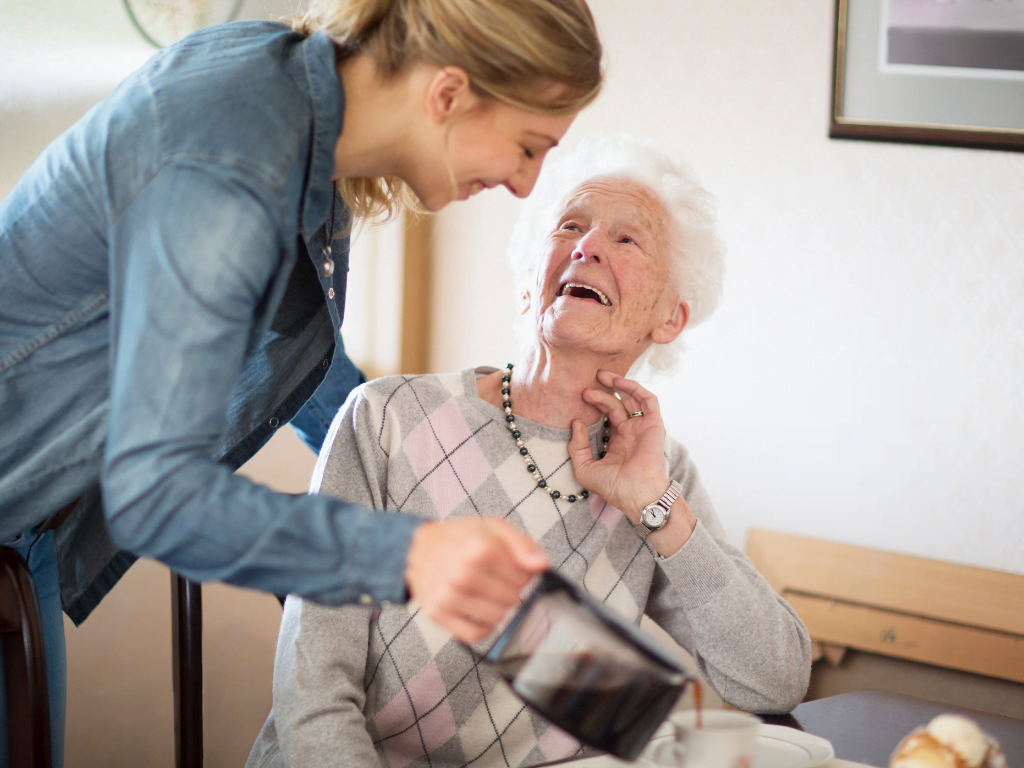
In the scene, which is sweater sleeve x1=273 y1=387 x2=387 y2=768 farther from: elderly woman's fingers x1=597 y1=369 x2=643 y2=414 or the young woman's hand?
the young woman's hand

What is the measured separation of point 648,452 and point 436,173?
23.8 inches

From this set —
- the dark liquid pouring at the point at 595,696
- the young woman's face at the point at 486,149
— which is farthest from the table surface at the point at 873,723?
the young woman's face at the point at 486,149

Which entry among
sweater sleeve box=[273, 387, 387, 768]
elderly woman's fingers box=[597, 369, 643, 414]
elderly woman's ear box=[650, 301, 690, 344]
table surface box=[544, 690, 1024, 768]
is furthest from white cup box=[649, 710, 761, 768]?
elderly woman's ear box=[650, 301, 690, 344]

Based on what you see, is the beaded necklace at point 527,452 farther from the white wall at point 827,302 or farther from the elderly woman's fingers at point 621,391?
the white wall at point 827,302

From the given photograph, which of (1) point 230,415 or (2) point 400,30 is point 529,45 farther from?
(1) point 230,415

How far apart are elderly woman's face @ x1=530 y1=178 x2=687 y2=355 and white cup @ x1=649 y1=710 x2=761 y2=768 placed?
673mm

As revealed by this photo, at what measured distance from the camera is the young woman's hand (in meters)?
0.55

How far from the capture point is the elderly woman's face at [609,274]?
1310mm

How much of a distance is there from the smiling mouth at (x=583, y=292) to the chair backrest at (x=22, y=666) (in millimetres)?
815

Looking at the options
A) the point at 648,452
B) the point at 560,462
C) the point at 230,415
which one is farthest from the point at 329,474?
the point at 648,452

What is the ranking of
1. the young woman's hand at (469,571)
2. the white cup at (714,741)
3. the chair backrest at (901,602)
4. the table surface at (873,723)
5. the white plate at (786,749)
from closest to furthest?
the young woman's hand at (469,571) → the white cup at (714,741) → the white plate at (786,749) → the table surface at (873,723) → the chair backrest at (901,602)

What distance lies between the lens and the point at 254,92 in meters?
0.70

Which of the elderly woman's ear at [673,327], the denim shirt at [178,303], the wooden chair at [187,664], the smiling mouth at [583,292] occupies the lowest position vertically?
the wooden chair at [187,664]

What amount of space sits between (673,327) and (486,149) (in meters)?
0.74
